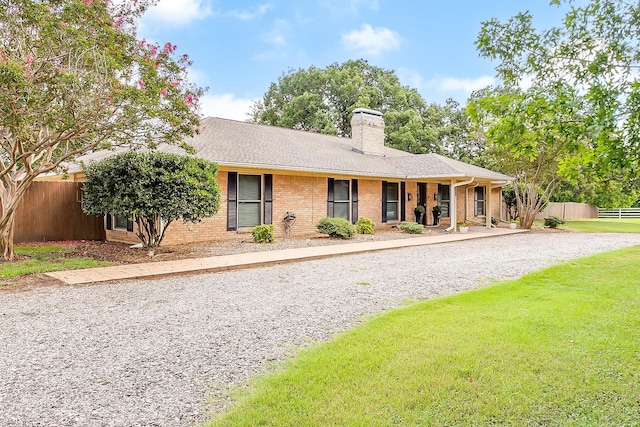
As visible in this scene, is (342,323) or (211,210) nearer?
(342,323)

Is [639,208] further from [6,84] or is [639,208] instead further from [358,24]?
[6,84]

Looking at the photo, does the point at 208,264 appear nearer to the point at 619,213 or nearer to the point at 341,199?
the point at 341,199

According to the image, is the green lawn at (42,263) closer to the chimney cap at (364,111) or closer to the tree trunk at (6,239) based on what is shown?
the tree trunk at (6,239)

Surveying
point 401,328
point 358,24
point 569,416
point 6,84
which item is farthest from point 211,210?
point 358,24

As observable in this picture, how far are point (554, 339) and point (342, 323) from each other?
2209mm

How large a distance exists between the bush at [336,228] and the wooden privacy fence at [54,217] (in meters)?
7.33

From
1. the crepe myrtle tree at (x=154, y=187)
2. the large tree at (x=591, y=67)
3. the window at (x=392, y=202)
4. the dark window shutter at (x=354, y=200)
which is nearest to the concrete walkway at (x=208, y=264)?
the crepe myrtle tree at (x=154, y=187)

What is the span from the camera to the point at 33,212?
1199cm

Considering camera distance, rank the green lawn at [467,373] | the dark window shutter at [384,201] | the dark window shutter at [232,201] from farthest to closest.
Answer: the dark window shutter at [384,201]
the dark window shutter at [232,201]
the green lawn at [467,373]

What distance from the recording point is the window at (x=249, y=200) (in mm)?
12672

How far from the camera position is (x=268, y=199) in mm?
13266

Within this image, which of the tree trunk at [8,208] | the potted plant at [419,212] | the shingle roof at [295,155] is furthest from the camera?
the potted plant at [419,212]

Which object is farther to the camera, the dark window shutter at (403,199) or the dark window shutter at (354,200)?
the dark window shutter at (403,199)

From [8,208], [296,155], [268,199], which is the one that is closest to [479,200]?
[296,155]
